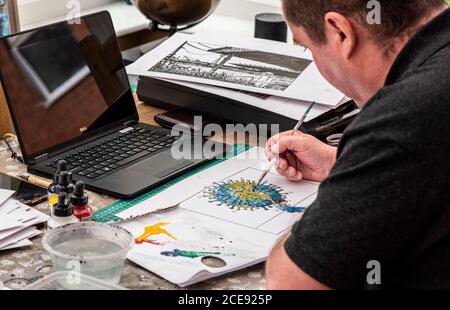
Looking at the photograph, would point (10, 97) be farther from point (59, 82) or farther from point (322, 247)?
point (322, 247)

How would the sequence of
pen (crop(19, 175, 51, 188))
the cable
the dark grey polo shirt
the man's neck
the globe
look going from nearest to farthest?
the dark grey polo shirt
the man's neck
pen (crop(19, 175, 51, 188))
the cable
the globe

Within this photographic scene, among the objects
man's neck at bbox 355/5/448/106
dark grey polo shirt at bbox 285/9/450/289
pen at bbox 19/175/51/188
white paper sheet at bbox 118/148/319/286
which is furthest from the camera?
pen at bbox 19/175/51/188

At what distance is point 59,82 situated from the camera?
1580 mm

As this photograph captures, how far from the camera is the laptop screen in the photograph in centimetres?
149

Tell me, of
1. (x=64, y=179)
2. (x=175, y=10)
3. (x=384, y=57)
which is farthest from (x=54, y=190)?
(x=175, y=10)

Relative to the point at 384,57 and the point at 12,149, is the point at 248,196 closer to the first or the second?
the point at 384,57

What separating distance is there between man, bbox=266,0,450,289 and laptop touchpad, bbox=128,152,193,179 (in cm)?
48

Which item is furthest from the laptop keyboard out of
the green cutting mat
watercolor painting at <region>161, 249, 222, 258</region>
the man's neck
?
the man's neck

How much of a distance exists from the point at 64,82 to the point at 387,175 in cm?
87

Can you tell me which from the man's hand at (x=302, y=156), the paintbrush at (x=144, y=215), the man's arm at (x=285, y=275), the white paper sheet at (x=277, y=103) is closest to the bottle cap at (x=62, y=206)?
the paintbrush at (x=144, y=215)

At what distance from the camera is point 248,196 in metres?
1.46

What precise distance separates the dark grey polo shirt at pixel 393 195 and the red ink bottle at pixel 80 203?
42 centimetres

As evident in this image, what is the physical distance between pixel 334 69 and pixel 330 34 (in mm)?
74

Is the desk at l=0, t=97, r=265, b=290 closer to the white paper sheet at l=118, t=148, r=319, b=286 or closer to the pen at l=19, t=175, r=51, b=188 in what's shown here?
the white paper sheet at l=118, t=148, r=319, b=286
